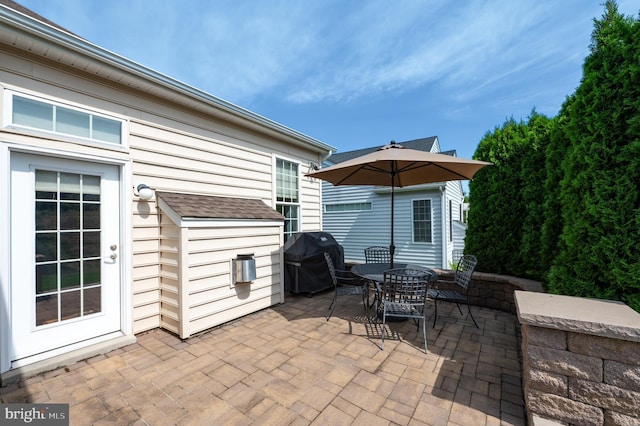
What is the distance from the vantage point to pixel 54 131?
2645 millimetres

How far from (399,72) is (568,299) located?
646 centimetres

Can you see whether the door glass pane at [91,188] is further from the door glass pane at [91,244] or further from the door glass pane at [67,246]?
the door glass pane at [91,244]

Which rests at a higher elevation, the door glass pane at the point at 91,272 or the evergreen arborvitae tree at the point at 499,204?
the evergreen arborvitae tree at the point at 499,204

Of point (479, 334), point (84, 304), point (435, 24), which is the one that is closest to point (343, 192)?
point (435, 24)

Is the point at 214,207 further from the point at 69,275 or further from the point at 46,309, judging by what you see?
the point at 46,309

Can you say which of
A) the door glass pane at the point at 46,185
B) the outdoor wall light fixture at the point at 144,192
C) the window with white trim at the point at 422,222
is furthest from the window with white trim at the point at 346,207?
the door glass pane at the point at 46,185

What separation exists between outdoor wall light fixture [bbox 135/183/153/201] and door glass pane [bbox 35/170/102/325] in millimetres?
381

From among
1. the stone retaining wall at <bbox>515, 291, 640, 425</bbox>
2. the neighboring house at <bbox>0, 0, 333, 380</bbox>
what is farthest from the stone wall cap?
the neighboring house at <bbox>0, 0, 333, 380</bbox>

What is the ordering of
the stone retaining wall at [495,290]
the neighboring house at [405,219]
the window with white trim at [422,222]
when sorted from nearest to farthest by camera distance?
the stone retaining wall at [495,290], the neighboring house at [405,219], the window with white trim at [422,222]

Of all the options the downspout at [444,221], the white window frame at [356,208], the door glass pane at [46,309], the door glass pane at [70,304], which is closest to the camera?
the door glass pane at [46,309]

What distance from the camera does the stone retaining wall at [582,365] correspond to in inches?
59.4

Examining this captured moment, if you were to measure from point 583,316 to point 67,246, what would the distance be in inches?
177

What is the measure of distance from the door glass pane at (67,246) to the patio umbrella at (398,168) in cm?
268

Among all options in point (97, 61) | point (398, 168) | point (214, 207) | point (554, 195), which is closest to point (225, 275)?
point (214, 207)
